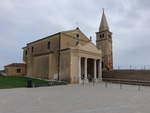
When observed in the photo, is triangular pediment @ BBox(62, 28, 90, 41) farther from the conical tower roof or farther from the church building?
the conical tower roof

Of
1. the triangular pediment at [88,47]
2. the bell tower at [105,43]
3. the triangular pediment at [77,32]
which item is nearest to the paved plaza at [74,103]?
the triangular pediment at [88,47]

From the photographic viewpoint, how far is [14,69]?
3691 centimetres

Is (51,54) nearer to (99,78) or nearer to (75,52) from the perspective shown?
(75,52)

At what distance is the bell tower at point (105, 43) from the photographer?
3859cm

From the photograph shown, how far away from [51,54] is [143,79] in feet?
56.6

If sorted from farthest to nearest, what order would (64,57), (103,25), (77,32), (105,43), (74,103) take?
(103,25) < (105,43) < (77,32) < (64,57) < (74,103)

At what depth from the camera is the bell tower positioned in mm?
38594

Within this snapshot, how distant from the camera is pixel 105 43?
129ft

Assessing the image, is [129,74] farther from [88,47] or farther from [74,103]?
[74,103]

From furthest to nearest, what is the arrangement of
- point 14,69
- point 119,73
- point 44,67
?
point 14,69, point 119,73, point 44,67

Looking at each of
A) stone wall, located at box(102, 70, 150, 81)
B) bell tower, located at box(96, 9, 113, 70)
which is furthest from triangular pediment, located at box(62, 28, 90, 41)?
stone wall, located at box(102, 70, 150, 81)

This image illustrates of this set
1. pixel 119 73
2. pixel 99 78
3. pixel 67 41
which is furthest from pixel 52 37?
pixel 119 73

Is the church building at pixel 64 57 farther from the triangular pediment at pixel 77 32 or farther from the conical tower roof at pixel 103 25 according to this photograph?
the conical tower roof at pixel 103 25

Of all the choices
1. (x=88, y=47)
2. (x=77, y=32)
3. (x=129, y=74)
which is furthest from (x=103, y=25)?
(x=129, y=74)
